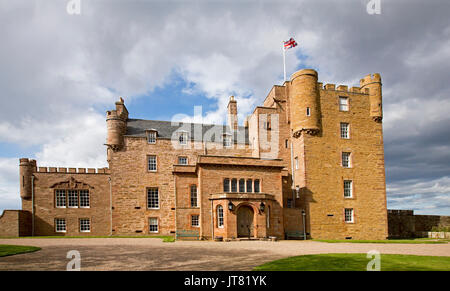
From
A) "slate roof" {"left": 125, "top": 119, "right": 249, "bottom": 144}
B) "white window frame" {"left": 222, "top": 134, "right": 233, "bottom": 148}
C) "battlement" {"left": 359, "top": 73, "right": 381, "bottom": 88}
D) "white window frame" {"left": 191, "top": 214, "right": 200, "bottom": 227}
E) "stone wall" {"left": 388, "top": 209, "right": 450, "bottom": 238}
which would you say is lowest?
"stone wall" {"left": 388, "top": 209, "right": 450, "bottom": 238}

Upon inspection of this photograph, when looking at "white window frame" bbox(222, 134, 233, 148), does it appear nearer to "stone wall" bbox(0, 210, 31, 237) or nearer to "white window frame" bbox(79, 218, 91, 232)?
"white window frame" bbox(79, 218, 91, 232)

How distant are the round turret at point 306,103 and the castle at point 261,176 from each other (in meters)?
0.12

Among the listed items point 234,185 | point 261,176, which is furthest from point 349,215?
point 234,185

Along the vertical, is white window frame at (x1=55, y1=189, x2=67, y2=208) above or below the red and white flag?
below

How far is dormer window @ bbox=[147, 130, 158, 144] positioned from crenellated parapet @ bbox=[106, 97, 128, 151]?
Result: 3.05 m

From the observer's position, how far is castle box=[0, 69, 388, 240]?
3050 cm

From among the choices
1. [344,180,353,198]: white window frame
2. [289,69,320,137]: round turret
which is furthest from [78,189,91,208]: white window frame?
[344,180,353,198]: white window frame

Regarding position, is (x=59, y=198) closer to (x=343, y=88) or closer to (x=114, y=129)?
(x=114, y=129)

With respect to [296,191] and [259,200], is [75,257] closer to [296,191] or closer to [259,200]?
[259,200]

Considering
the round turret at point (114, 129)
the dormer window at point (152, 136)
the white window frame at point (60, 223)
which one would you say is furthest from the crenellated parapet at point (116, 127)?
the white window frame at point (60, 223)

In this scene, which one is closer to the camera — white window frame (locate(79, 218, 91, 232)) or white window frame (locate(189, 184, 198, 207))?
white window frame (locate(189, 184, 198, 207))

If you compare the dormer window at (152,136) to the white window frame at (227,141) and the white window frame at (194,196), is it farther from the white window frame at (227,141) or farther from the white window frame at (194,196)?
the white window frame at (194,196)
